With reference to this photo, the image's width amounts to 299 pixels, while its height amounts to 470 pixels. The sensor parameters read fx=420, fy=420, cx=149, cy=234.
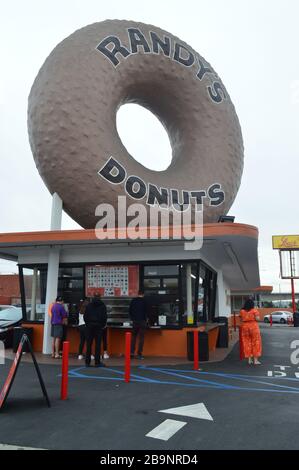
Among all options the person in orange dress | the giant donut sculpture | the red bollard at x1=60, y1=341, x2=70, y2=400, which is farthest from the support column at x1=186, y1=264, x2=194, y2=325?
the red bollard at x1=60, y1=341, x2=70, y2=400

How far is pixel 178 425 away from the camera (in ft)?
15.7

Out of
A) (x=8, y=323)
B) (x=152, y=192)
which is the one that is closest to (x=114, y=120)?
(x=152, y=192)

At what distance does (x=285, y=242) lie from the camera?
50.2m

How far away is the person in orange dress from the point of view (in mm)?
9406

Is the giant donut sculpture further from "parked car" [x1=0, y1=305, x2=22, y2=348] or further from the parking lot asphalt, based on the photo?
the parking lot asphalt

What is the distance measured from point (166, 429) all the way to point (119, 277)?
21.5 feet

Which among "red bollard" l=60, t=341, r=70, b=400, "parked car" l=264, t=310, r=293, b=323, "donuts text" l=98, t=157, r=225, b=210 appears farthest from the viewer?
"parked car" l=264, t=310, r=293, b=323

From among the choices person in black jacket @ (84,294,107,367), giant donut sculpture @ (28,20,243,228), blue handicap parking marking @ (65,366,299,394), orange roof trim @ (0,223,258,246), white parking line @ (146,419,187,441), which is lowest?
white parking line @ (146,419,187,441)

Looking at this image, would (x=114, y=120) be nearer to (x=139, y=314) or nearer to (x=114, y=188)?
(x=114, y=188)

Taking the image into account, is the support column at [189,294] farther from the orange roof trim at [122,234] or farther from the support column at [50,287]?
the support column at [50,287]

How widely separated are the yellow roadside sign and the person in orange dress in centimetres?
4172

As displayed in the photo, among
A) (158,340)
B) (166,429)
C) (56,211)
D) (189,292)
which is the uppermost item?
(56,211)

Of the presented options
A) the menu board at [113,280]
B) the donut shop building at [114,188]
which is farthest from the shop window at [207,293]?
the menu board at [113,280]
